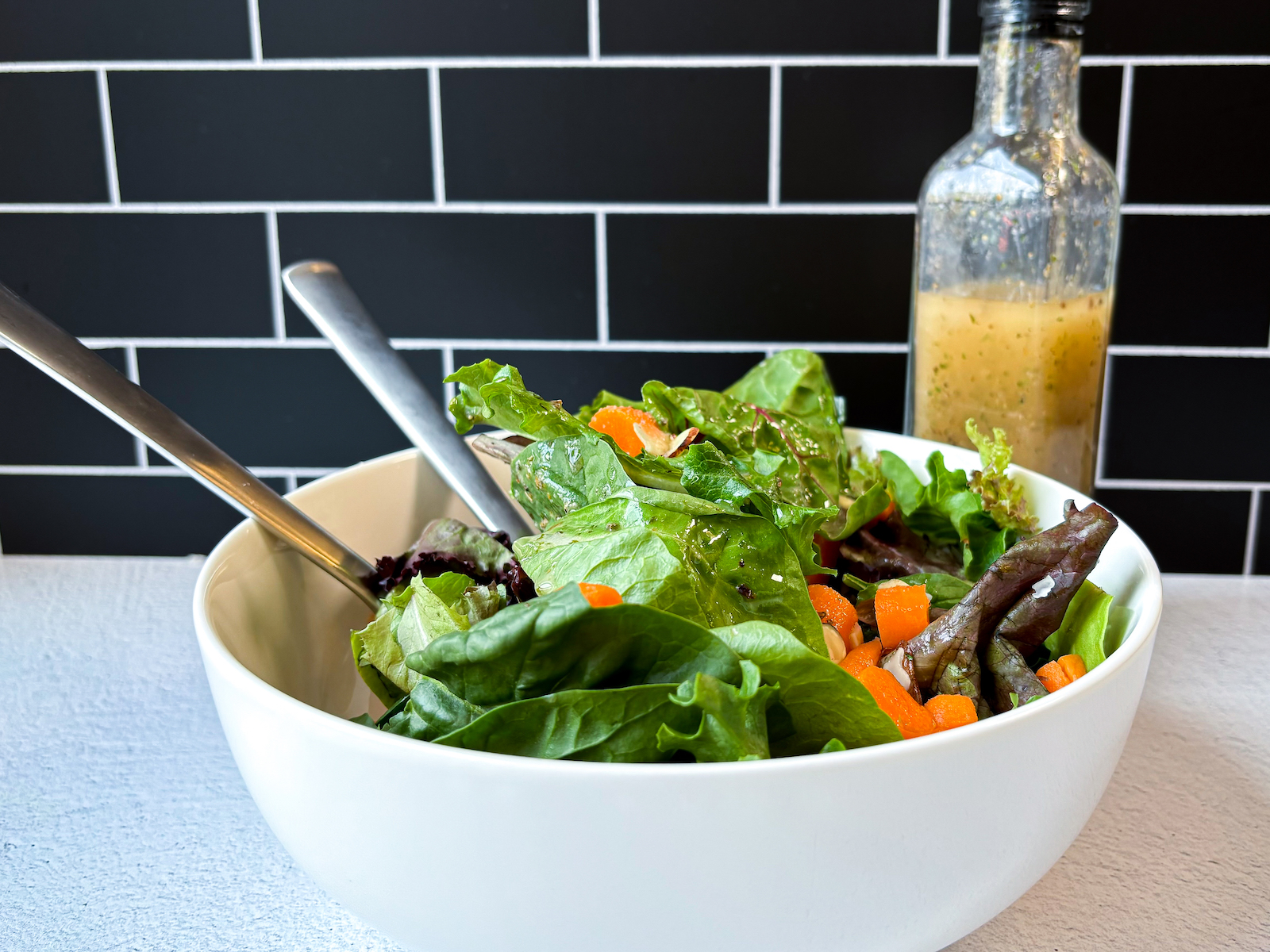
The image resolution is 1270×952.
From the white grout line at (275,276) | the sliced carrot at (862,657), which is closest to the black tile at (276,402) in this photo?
the white grout line at (275,276)

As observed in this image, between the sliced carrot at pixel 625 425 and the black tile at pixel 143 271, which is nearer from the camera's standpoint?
the sliced carrot at pixel 625 425

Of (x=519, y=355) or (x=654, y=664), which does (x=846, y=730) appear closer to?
(x=654, y=664)

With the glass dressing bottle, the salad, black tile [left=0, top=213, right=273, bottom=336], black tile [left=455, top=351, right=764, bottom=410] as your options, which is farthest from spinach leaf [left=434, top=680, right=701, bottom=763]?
black tile [left=0, top=213, right=273, bottom=336]

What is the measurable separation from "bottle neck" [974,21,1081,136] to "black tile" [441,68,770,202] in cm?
26

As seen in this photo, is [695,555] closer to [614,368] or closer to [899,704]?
[899,704]

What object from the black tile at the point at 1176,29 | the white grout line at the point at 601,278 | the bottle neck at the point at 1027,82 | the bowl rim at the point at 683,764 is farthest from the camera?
the white grout line at the point at 601,278

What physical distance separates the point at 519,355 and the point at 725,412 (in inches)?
17.8

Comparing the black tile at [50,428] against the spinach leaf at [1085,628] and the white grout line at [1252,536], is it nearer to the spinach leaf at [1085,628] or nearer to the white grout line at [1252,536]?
the spinach leaf at [1085,628]

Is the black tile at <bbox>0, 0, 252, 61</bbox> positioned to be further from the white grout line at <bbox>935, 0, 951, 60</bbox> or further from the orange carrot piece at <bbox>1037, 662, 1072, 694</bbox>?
the orange carrot piece at <bbox>1037, 662, 1072, 694</bbox>

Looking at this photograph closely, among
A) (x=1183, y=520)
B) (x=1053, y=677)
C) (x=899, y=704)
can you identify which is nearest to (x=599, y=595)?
(x=899, y=704)

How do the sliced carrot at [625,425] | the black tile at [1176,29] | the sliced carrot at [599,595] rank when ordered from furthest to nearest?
the black tile at [1176,29]
the sliced carrot at [625,425]
the sliced carrot at [599,595]

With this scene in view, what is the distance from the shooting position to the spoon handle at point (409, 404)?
787mm

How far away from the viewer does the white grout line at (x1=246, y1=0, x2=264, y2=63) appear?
3.58 feet

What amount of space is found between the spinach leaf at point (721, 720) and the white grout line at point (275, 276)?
90cm
